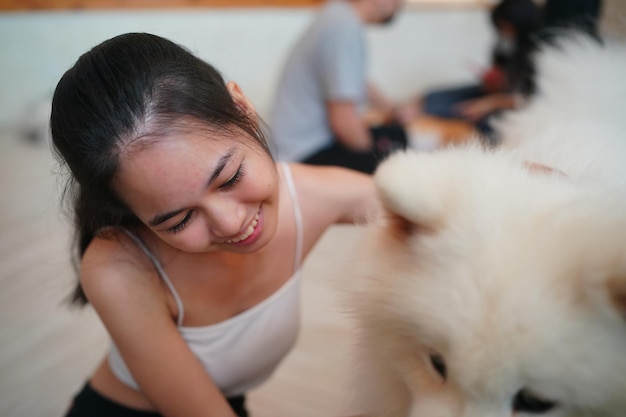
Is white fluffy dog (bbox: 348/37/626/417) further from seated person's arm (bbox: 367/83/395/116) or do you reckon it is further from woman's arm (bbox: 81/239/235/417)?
seated person's arm (bbox: 367/83/395/116)

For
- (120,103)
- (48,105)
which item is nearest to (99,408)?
(120,103)

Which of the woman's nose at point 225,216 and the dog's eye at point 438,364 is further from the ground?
the woman's nose at point 225,216

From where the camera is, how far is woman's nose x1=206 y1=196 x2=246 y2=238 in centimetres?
64

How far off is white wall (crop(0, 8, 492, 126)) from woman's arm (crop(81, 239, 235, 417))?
160 cm

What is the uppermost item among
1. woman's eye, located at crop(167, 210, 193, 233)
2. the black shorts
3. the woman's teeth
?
woman's eye, located at crop(167, 210, 193, 233)

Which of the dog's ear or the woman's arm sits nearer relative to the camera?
the dog's ear

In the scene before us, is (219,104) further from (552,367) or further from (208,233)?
(552,367)

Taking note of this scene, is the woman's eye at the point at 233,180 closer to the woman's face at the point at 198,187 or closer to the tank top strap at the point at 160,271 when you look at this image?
the woman's face at the point at 198,187

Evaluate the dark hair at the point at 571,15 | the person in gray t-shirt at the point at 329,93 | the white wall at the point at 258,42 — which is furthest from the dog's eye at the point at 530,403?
the white wall at the point at 258,42

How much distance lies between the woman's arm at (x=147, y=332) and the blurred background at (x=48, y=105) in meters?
0.15

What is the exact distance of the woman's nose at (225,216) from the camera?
0.64 m

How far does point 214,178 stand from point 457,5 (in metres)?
3.72

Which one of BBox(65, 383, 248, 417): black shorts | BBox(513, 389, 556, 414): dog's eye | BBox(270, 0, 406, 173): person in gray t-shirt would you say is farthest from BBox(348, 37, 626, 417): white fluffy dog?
BBox(270, 0, 406, 173): person in gray t-shirt

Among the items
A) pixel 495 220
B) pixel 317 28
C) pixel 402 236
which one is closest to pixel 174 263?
pixel 402 236
